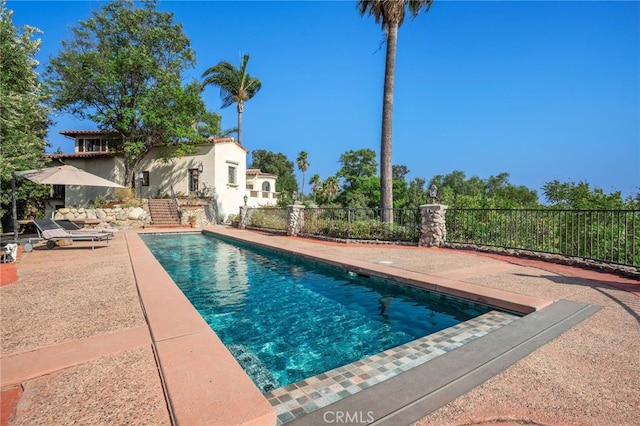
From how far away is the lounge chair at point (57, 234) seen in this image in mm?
8648

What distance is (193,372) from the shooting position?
2133 mm

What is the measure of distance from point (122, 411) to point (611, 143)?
944 inches

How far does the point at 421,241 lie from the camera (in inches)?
376

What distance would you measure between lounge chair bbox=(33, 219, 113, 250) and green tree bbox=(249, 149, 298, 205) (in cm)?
4459

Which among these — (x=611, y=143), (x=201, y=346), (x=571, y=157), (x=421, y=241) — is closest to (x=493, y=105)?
(x=571, y=157)

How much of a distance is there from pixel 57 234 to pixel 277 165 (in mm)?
48938

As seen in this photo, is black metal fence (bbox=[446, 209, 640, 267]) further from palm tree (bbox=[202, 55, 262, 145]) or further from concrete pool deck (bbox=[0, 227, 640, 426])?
palm tree (bbox=[202, 55, 262, 145])

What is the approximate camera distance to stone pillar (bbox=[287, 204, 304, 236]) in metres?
13.1

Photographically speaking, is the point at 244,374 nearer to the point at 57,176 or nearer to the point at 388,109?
the point at 57,176

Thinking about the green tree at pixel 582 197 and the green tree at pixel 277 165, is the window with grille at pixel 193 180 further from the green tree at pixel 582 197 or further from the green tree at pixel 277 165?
the green tree at pixel 277 165

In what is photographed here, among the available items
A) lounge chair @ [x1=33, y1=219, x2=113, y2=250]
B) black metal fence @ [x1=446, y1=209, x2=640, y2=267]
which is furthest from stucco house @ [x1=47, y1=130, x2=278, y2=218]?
black metal fence @ [x1=446, y1=209, x2=640, y2=267]

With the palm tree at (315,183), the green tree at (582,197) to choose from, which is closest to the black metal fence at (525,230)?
the green tree at (582,197)

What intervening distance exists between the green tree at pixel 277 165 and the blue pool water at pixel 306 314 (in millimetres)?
48170

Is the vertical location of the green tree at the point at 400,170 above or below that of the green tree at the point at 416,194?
above
